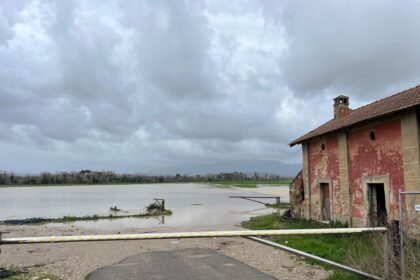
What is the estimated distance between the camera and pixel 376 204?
1605 centimetres

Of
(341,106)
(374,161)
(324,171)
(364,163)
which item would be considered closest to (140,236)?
(374,161)

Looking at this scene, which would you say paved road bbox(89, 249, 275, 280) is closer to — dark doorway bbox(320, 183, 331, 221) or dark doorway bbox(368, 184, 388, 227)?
dark doorway bbox(368, 184, 388, 227)

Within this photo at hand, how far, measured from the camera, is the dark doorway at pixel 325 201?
20.3 metres

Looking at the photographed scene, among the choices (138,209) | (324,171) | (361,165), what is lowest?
(138,209)

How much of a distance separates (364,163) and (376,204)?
1739 mm

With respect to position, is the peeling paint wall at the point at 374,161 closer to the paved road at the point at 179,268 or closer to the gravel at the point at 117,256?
the gravel at the point at 117,256

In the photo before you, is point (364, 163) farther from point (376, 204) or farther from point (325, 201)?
point (325, 201)

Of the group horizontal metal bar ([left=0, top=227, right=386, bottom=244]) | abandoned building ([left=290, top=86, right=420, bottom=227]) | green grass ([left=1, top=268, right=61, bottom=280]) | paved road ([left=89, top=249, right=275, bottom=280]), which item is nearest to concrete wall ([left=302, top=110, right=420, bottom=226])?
abandoned building ([left=290, top=86, right=420, bottom=227])

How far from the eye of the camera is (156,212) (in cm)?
3775

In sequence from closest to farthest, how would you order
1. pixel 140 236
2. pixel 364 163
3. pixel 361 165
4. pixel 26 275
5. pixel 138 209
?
pixel 140 236 < pixel 26 275 < pixel 364 163 < pixel 361 165 < pixel 138 209

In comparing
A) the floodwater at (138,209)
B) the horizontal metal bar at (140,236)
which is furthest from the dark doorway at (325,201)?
the horizontal metal bar at (140,236)

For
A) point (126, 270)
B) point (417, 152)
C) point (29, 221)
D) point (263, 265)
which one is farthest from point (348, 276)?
point (29, 221)

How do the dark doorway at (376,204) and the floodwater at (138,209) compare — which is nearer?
the dark doorway at (376,204)

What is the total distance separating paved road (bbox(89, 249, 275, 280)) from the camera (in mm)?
8945
